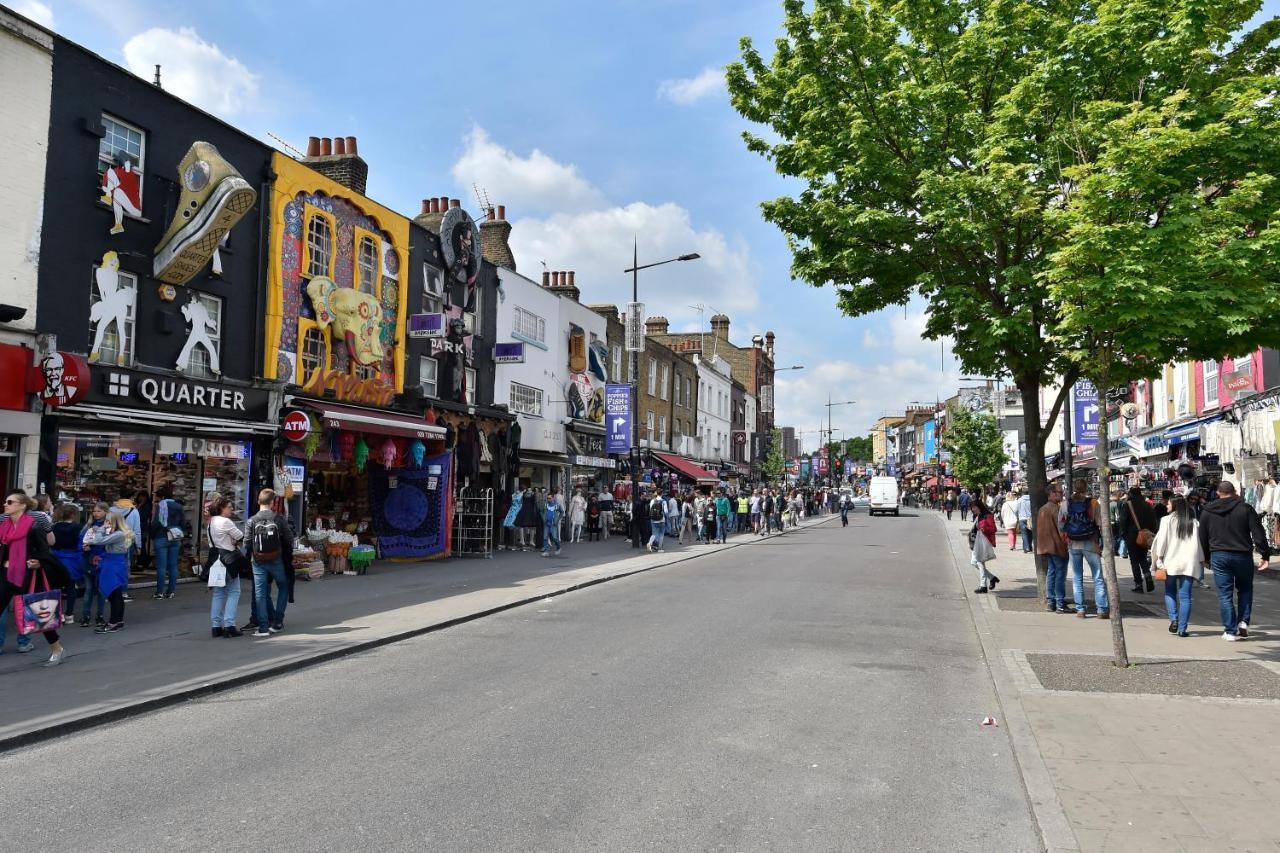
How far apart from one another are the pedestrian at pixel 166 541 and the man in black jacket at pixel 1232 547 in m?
13.9

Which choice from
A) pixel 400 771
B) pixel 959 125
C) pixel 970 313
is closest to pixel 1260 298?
pixel 970 313

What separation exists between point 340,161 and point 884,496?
4503cm

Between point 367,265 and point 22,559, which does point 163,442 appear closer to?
point 22,559

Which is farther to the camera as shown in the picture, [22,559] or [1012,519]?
[1012,519]

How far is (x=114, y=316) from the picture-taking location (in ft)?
44.5

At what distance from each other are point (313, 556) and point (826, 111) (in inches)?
466

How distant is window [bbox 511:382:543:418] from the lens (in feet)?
87.5

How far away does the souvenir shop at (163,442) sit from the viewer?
12.9m

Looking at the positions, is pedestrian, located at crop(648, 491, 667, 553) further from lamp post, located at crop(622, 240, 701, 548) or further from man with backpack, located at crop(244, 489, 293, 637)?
man with backpack, located at crop(244, 489, 293, 637)

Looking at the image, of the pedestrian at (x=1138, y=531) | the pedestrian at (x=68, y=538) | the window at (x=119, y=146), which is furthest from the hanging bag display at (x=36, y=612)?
the pedestrian at (x=1138, y=531)

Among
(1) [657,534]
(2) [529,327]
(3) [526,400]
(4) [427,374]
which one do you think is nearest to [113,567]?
(4) [427,374]

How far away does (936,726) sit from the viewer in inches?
262

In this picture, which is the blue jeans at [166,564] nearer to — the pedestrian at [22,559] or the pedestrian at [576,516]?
the pedestrian at [22,559]

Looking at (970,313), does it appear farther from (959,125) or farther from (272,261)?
(272,261)
